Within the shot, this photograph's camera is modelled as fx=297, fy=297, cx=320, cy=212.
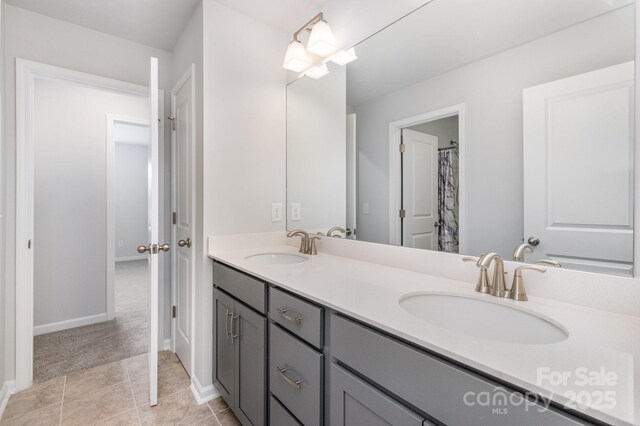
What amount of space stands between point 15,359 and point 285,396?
73.7 inches

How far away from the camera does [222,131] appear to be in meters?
1.80

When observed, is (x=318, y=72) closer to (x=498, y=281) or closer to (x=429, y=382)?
(x=498, y=281)

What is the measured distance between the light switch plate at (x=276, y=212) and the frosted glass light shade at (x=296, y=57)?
0.91m

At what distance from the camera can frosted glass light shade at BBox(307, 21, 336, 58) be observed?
1665 mm

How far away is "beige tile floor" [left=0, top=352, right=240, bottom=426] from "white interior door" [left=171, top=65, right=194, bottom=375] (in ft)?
0.80

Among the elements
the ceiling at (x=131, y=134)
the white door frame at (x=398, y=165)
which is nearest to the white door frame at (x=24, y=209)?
the white door frame at (x=398, y=165)

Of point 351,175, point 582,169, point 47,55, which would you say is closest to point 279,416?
point 351,175

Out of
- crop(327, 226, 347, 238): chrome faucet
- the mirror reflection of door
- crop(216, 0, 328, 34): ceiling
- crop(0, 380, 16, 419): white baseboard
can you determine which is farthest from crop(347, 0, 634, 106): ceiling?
crop(0, 380, 16, 419): white baseboard

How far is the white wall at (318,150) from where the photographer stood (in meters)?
1.80

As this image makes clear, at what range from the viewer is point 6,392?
175 cm

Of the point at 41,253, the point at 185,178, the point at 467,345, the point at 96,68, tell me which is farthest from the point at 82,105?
the point at 467,345

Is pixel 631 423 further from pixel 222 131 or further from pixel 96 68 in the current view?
pixel 96 68

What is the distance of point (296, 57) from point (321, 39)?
237 millimetres

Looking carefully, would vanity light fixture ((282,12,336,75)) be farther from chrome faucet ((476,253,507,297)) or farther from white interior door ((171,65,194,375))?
chrome faucet ((476,253,507,297))
